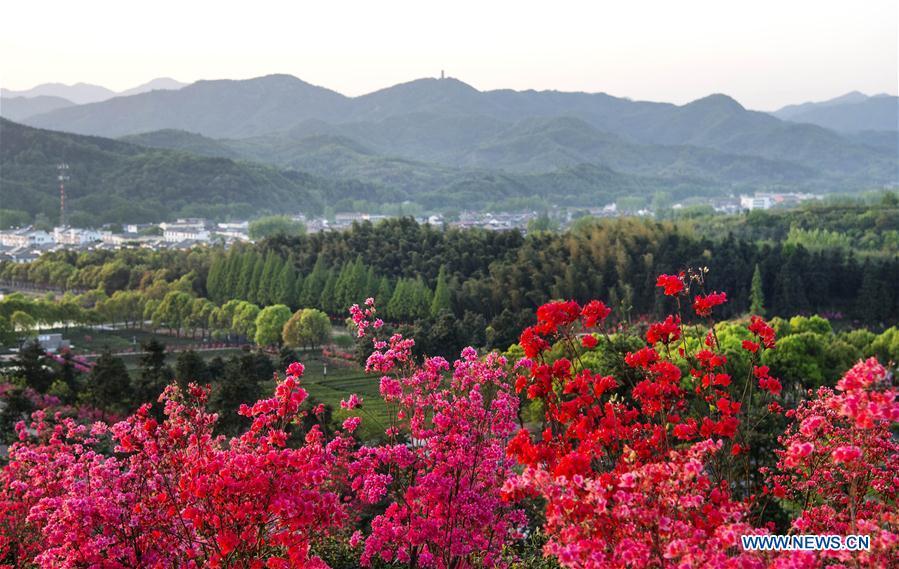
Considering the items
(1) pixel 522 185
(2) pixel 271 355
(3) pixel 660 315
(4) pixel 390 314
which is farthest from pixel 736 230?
(1) pixel 522 185

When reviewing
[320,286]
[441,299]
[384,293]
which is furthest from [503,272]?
[320,286]

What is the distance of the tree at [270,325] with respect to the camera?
124 ft

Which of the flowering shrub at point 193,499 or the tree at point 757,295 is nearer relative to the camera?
the flowering shrub at point 193,499

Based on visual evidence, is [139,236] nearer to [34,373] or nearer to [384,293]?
[384,293]

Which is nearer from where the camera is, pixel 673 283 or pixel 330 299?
pixel 673 283

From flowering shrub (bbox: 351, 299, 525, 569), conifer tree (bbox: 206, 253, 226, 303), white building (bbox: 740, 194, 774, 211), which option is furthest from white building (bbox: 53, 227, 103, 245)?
A: white building (bbox: 740, 194, 774, 211)

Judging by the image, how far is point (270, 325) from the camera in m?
38.1

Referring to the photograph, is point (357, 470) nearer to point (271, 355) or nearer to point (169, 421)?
point (169, 421)

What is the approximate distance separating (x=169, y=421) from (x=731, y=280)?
4297 cm

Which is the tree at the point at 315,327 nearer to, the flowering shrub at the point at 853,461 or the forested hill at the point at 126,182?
the flowering shrub at the point at 853,461

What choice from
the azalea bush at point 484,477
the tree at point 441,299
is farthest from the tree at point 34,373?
the tree at point 441,299

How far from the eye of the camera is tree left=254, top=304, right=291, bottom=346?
37.9 metres

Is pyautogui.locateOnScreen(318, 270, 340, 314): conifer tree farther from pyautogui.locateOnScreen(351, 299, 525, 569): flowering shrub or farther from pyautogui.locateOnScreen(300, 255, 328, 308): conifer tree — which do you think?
pyautogui.locateOnScreen(351, 299, 525, 569): flowering shrub

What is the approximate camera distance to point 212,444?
7.45 metres
